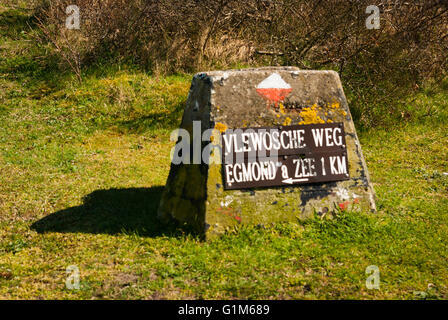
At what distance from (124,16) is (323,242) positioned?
877 centimetres

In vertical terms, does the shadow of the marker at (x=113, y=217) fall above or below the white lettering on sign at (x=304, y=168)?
below

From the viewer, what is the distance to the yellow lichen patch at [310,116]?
4953 mm

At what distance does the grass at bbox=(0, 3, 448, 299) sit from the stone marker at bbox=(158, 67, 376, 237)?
220 millimetres

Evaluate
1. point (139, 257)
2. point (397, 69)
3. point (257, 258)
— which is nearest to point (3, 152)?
point (139, 257)

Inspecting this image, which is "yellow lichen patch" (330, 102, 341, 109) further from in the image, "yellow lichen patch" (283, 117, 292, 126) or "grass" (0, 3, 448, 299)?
"grass" (0, 3, 448, 299)

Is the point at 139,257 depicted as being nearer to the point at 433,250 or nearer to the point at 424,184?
the point at 433,250

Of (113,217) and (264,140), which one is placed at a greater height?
(264,140)

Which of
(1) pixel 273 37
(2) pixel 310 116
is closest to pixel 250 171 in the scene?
(2) pixel 310 116

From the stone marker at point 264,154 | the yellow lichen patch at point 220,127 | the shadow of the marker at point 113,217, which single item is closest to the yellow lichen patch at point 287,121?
the stone marker at point 264,154

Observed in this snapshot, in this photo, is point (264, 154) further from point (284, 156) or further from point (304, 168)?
point (304, 168)

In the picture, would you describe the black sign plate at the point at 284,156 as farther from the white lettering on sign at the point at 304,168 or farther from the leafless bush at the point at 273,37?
the leafless bush at the point at 273,37

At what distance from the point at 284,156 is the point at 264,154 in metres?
0.24

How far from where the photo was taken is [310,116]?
498cm

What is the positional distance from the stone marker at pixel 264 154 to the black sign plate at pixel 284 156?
11 millimetres
